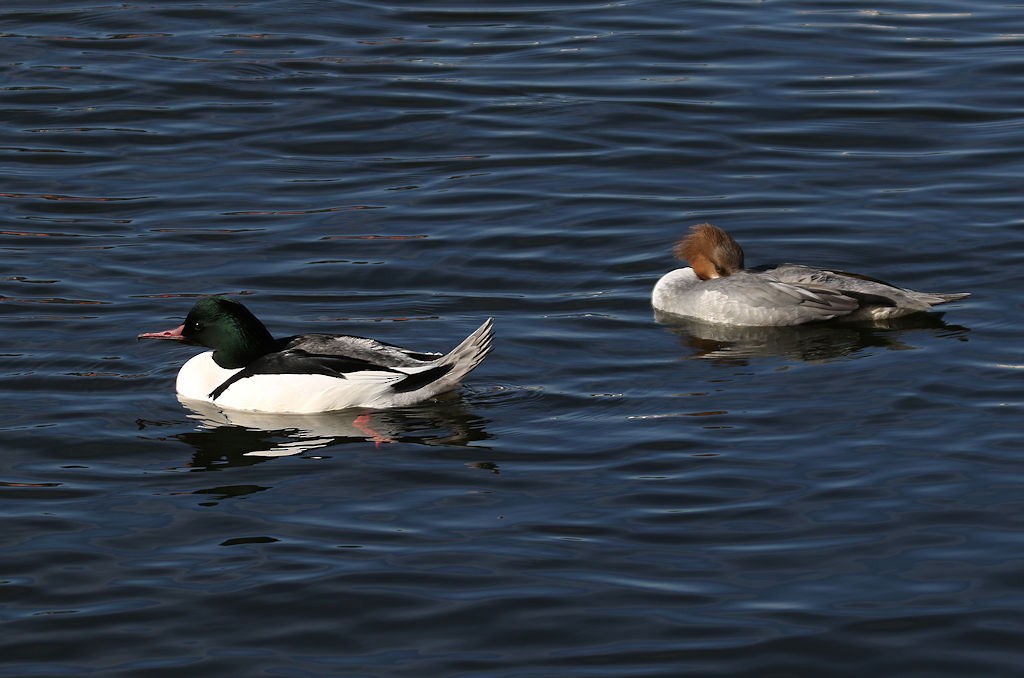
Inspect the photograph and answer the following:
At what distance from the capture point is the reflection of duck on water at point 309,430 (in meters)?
10.9

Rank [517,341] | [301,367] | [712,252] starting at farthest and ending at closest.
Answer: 1. [712,252]
2. [517,341]
3. [301,367]

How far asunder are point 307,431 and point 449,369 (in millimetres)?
935

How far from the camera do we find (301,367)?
11.4m

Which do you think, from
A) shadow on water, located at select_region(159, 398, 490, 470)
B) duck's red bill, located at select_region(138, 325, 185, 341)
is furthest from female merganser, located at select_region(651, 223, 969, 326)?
duck's red bill, located at select_region(138, 325, 185, 341)

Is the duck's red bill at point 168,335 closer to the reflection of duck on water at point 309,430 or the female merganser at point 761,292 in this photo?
the reflection of duck on water at point 309,430

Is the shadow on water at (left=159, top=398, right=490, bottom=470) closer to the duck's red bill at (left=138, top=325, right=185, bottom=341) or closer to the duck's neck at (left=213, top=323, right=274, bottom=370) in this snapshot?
the duck's neck at (left=213, top=323, right=274, bottom=370)

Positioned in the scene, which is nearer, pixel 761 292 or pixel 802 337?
pixel 802 337

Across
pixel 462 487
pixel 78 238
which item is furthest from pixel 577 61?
pixel 462 487

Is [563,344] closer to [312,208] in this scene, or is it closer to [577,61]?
[312,208]

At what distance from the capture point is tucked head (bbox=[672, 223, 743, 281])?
13531 millimetres

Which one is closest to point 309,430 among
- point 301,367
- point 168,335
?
point 301,367

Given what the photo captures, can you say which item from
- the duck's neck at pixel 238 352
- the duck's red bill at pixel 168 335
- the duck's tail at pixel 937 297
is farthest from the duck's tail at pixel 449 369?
the duck's tail at pixel 937 297

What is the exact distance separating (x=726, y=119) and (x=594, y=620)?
984cm

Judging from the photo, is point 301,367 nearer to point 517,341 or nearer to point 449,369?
point 449,369
